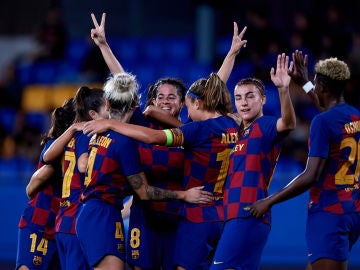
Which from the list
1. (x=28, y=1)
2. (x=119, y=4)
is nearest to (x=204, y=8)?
(x=119, y=4)

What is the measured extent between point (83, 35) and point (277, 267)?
7.69 meters

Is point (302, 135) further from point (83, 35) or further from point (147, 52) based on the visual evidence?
point (83, 35)

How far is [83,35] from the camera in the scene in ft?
54.1

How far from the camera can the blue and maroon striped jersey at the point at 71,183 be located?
20.9 ft

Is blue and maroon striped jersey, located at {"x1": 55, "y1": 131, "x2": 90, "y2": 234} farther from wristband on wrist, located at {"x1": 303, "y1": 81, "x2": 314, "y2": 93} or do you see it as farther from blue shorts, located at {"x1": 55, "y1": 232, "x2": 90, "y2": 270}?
wristband on wrist, located at {"x1": 303, "y1": 81, "x2": 314, "y2": 93}

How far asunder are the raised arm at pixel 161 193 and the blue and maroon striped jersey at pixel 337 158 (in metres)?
0.83

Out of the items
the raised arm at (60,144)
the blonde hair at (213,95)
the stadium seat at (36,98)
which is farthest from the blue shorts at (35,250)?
the stadium seat at (36,98)

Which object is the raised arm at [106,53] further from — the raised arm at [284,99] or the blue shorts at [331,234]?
the blue shorts at [331,234]

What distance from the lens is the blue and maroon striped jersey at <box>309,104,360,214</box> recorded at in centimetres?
589

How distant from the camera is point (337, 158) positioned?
234 inches

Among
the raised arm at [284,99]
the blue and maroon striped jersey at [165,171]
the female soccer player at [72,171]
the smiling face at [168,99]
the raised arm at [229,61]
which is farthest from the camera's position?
the raised arm at [229,61]

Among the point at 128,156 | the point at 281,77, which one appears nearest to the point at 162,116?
the point at 128,156

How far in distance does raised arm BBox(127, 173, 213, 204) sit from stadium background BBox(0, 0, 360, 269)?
448cm

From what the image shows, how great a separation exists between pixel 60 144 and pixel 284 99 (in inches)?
72.4
